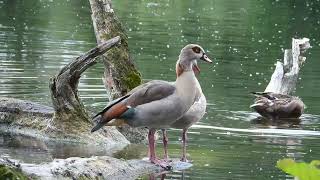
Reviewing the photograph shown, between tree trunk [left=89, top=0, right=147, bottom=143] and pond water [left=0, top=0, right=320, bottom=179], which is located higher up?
tree trunk [left=89, top=0, right=147, bottom=143]

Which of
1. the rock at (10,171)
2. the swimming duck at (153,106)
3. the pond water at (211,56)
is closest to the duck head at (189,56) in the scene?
the swimming duck at (153,106)

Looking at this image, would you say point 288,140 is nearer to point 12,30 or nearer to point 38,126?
point 38,126

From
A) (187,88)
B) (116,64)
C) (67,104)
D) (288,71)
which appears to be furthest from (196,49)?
(288,71)

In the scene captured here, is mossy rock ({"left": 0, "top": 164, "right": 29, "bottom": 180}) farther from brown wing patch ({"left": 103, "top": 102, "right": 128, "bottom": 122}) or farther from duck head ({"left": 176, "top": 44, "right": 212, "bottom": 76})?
duck head ({"left": 176, "top": 44, "right": 212, "bottom": 76})

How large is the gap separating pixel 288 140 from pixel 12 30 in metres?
19.4

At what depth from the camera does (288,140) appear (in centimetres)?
1424

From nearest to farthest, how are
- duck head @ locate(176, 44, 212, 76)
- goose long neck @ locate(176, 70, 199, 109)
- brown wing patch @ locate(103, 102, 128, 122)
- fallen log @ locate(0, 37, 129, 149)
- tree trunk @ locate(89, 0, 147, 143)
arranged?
brown wing patch @ locate(103, 102, 128, 122), goose long neck @ locate(176, 70, 199, 109), duck head @ locate(176, 44, 212, 76), fallen log @ locate(0, 37, 129, 149), tree trunk @ locate(89, 0, 147, 143)

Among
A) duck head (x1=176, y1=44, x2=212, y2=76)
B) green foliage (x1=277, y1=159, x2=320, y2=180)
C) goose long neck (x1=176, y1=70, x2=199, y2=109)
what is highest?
green foliage (x1=277, y1=159, x2=320, y2=180)

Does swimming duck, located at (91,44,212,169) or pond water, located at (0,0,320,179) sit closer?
swimming duck, located at (91,44,212,169)

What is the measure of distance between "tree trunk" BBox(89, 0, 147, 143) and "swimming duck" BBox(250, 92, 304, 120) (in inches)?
143

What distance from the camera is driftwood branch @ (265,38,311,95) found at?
18572 millimetres

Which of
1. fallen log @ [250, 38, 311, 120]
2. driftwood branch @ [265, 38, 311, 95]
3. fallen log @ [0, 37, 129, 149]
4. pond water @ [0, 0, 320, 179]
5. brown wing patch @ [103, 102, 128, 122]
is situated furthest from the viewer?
driftwood branch @ [265, 38, 311, 95]

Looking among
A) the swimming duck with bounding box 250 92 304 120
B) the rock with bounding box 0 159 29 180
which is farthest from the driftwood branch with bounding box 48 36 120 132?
the swimming duck with bounding box 250 92 304 120

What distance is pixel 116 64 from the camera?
1434 centimetres
